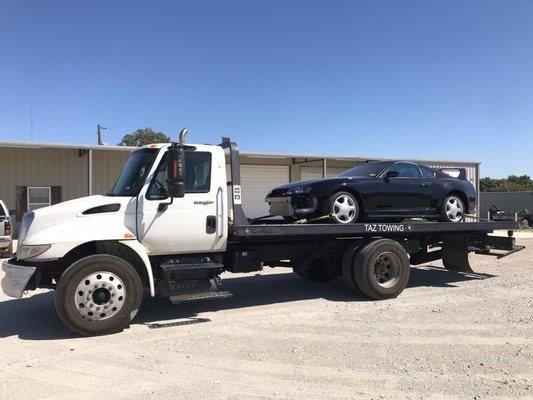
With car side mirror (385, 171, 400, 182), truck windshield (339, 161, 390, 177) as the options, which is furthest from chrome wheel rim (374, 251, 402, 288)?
truck windshield (339, 161, 390, 177)

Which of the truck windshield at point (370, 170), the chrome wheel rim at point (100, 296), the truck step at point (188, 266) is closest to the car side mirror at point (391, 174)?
the truck windshield at point (370, 170)

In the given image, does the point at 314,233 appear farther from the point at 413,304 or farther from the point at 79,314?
the point at 79,314

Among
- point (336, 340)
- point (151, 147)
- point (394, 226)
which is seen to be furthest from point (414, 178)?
point (151, 147)

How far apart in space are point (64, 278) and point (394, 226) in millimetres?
5155

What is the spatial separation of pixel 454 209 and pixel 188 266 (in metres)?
5.16

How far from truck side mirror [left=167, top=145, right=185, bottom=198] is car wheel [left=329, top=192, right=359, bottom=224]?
2.69 m

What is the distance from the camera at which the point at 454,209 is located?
364 inches

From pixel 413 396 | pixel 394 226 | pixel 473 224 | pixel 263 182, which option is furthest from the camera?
pixel 263 182

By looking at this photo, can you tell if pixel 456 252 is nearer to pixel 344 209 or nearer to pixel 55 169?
pixel 344 209

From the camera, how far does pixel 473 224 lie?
30.0ft

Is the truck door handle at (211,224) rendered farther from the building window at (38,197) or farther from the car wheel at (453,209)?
the building window at (38,197)

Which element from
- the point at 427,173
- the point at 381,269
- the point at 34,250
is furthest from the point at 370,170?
the point at 34,250

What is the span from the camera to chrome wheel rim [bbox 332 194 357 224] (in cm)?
808

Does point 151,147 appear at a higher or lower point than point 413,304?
higher
